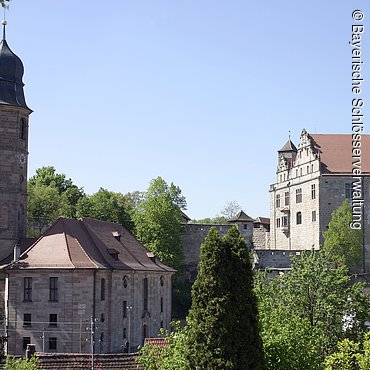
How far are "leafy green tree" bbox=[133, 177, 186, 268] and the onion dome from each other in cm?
2262

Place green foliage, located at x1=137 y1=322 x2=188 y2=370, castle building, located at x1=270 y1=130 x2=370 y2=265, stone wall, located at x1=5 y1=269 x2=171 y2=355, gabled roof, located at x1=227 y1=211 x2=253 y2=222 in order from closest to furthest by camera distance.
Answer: green foliage, located at x1=137 y1=322 x2=188 y2=370, stone wall, located at x1=5 y1=269 x2=171 y2=355, castle building, located at x1=270 y1=130 x2=370 y2=265, gabled roof, located at x1=227 y1=211 x2=253 y2=222

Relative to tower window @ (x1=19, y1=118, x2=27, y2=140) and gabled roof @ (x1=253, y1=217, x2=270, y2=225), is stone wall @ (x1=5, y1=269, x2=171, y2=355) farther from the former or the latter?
gabled roof @ (x1=253, y1=217, x2=270, y2=225)

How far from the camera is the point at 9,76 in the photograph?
5684 centimetres

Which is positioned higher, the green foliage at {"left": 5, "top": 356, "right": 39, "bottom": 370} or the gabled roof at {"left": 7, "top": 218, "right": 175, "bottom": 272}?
the gabled roof at {"left": 7, "top": 218, "right": 175, "bottom": 272}

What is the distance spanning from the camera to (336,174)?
7531cm

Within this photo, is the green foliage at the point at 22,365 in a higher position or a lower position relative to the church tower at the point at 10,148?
lower

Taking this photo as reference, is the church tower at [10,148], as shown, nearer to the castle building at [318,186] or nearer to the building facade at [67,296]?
the building facade at [67,296]

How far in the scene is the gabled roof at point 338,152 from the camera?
249 feet

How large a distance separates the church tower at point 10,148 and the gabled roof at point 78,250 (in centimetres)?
350

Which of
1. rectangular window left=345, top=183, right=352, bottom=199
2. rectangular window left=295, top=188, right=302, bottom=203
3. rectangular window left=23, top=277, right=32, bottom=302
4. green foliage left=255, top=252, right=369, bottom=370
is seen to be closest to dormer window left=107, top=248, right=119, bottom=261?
rectangular window left=23, top=277, right=32, bottom=302

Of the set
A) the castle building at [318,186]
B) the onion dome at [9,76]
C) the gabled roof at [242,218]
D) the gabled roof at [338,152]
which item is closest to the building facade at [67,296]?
the onion dome at [9,76]

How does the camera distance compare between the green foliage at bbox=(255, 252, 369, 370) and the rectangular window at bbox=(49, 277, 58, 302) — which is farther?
the rectangular window at bbox=(49, 277, 58, 302)

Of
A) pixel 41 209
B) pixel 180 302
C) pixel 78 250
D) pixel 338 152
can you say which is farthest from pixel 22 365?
pixel 41 209

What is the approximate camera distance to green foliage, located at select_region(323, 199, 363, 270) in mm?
71438
